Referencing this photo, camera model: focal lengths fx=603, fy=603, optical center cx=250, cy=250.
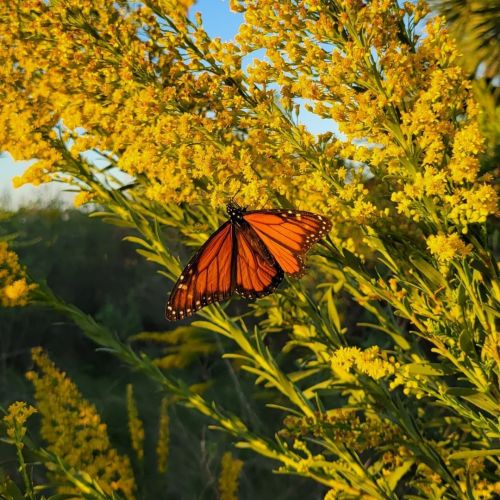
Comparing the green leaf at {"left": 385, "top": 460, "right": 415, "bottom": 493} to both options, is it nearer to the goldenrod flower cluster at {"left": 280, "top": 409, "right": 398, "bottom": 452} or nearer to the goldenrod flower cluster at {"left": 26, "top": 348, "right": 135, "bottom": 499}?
the goldenrod flower cluster at {"left": 280, "top": 409, "right": 398, "bottom": 452}

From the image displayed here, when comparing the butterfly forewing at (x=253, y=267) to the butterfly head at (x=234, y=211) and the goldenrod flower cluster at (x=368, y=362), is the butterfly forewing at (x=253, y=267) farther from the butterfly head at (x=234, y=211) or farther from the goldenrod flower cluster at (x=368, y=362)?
the goldenrod flower cluster at (x=368, y=362)

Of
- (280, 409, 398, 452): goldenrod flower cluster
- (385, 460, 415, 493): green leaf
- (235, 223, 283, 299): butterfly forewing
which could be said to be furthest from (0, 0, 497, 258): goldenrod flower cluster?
(385, 460, 415, 493): green leaf

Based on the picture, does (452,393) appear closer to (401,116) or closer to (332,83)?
(401,116)

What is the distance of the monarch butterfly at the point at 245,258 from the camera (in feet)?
7.15

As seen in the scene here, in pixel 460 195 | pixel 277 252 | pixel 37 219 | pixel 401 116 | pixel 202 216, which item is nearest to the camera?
pixel 460 195

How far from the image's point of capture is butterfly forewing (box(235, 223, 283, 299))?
2.30 metres

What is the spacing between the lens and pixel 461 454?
1838mm

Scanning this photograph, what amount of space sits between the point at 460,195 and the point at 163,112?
96 centimetres

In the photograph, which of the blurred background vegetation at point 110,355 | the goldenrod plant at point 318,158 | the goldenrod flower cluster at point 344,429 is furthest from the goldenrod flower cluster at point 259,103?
the blurred background vegetation at point 110,355

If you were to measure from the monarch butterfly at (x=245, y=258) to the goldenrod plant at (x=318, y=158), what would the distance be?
0.22ft

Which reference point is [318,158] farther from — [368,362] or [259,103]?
[368,362]

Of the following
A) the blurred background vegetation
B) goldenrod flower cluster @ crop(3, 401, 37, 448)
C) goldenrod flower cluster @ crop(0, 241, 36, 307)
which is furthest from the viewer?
the blurred background vegetation

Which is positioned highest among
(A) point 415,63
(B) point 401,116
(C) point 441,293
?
(A) point 415,63

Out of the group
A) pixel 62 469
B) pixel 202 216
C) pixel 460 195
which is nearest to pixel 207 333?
pixel 202 216
